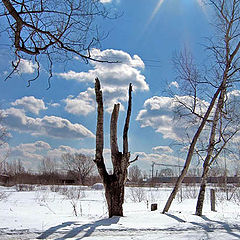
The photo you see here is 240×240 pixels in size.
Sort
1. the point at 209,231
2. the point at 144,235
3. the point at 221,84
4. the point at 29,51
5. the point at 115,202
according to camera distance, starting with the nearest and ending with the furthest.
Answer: the point at 29,51, the point at 144,235, the point at 209,231, the point at 115,202, the point at 221,84

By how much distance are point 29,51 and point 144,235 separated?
12.5 ft

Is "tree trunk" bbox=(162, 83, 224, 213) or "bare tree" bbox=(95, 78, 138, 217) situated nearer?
"bare tree" bbox=(95, 78, 138, 217)

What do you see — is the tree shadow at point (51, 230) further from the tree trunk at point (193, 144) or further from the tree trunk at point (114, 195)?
the tree trunk at point (193, 144)

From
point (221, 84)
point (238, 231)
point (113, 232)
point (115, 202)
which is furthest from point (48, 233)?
point (221, 84)

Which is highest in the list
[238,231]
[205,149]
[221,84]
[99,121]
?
[221,84]

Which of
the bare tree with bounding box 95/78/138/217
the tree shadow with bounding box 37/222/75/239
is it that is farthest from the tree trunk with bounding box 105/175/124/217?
the tree shadow with bounding box 37/222/75/239

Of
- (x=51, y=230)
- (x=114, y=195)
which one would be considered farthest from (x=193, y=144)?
(x=51, y=230)

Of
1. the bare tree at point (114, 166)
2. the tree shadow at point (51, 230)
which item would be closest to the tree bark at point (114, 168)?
the bare tree at point (114, 166)

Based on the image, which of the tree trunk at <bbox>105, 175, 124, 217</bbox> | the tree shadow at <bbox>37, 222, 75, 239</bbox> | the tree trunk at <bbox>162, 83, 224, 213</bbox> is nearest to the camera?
the tree shadow at <bbox>37, 222, 75, 239</bbox>

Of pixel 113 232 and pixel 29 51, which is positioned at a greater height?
pixel 29 51

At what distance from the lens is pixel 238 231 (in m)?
5.66

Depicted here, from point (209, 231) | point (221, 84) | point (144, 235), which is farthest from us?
point (221, 84)

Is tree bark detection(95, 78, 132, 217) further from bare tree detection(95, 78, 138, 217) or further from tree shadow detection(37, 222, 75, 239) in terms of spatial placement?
tree shadow detection(37, 222, 75, 239)

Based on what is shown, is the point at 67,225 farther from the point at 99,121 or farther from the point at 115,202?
the point at 99,121
